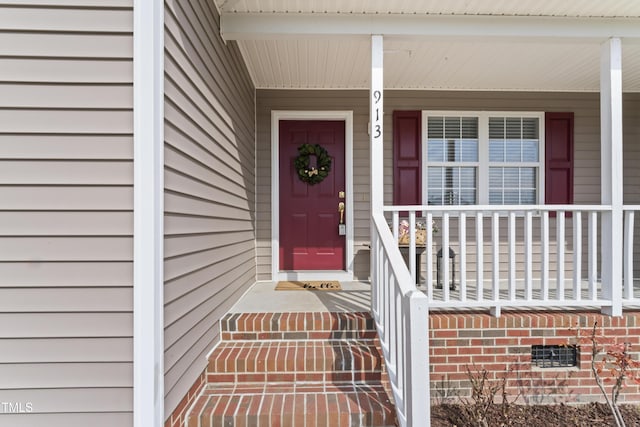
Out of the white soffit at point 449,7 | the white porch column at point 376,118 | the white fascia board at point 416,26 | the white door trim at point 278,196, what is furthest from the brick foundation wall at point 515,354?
the white soffit at point 449,7

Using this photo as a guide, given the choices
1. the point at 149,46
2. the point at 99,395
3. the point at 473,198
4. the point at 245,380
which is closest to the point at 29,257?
the point at 99,395

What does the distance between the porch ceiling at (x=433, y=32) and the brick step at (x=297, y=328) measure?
7.04ft

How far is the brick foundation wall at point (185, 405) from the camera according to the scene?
170 centimetres

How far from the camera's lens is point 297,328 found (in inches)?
97.7

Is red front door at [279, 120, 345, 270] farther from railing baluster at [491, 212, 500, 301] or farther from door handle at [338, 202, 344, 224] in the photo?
railing baluster at [491, 212, 500, 301]

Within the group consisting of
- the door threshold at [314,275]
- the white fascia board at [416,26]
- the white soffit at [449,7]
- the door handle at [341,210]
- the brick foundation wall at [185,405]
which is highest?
the white soffit at [449,7]

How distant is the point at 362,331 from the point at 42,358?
1838 mm

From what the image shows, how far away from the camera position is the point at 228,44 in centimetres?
271

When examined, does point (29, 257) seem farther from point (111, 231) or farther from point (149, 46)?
point (149, 46)

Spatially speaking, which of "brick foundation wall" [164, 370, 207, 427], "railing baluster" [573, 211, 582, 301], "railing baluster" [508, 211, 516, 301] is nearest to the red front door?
"railing baluster" [508, 211, 516, 301]

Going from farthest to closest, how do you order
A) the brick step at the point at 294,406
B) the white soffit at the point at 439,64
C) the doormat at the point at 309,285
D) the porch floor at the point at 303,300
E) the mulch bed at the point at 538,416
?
1. the doormat at the point at 309,285
2. the white soffit at the point at 439,64
3. the porch floor at the point at 303,300
4. the mulch bed at the point at 538,416
5. the brick step at the point at 294,406

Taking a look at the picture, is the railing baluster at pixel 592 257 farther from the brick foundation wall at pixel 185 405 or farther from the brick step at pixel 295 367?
the brick foundation wall at pixel 185 405

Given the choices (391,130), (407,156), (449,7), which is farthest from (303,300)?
(449,7)

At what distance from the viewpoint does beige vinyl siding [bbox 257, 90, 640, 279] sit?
398 centimetres
